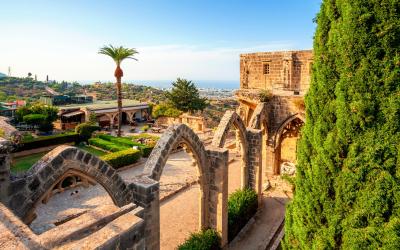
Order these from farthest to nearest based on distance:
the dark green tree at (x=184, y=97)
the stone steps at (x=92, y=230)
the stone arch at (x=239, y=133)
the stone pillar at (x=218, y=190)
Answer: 1. the dark green tree at (x=184, y=97)
2. the stone arch at (x=239, y=133)
3. the stone pillar at (x=218, y=190)
4. the stone steps at (x=92, y=230)

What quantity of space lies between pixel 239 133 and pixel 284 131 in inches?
246

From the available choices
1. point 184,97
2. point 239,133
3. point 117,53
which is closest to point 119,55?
point 117,53

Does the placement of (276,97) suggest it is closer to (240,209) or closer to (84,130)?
(240,209)

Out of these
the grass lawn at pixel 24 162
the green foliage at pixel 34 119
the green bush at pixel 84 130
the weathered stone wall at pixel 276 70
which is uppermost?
the weathered stone wall at pixel 276 70

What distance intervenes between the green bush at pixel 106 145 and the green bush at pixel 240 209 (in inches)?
616

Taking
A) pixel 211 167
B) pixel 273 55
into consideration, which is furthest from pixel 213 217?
pixel 273 55

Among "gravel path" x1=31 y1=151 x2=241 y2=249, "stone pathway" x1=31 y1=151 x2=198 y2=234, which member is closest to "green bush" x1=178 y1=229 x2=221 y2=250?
"gravel path" x1=31 y1=151 x2=241 y2=249

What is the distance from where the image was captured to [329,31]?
6770 millimetres

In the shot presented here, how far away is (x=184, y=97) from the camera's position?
43.3 m

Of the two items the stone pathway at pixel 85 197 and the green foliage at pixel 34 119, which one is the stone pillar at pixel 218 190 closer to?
the stone pathway at pixel 85 197

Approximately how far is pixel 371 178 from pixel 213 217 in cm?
612

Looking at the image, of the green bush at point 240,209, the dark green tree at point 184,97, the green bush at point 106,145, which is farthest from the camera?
the dark green tree at point 184,97

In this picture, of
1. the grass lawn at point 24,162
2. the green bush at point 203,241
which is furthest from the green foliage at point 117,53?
the green bush at point 203,241

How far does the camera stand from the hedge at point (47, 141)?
25.5 metres
